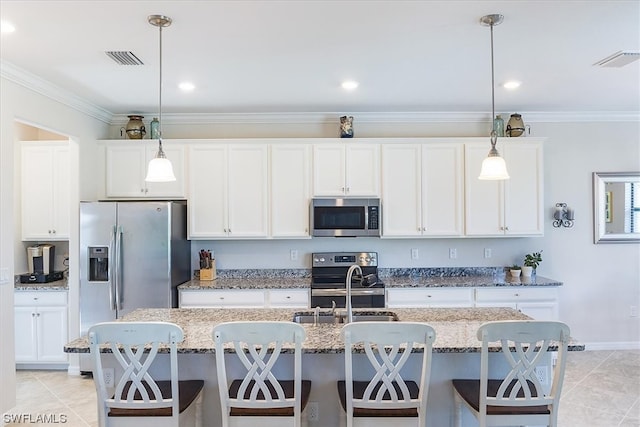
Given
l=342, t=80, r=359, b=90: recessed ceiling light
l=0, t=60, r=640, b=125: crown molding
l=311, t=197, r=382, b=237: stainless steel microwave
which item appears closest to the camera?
l=342, t=80, r=359, b=90: recessed ceiling light

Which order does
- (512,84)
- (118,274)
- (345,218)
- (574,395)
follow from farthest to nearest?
(345,218)
(118,274)
(512,84)
(574,395)

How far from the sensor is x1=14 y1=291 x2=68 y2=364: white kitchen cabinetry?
13.7 feet

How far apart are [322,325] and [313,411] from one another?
46cm

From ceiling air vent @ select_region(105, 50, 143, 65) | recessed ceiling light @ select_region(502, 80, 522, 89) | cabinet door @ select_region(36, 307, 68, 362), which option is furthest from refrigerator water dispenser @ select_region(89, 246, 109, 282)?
recessed ceiling light @ select_region(502, 80, 522, 89)

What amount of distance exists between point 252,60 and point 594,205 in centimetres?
405

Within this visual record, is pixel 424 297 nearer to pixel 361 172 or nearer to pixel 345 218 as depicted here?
pixel 345 218

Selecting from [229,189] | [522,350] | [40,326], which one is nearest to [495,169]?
[522,350]

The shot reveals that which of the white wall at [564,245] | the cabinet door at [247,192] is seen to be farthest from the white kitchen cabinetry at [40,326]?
the cabinet door at [247,192]

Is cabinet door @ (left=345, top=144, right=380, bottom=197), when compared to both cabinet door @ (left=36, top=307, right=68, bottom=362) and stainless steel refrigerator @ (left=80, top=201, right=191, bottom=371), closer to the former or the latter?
stainless steel refrigerator @ (left=80, top=201, right=191, bottom=371)

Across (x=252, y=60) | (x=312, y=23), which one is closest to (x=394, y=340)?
(x=312, y=23)

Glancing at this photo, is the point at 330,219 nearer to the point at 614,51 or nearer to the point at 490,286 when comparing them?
the point at 490,286

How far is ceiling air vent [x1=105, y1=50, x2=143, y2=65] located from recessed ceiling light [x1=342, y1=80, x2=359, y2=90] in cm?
161

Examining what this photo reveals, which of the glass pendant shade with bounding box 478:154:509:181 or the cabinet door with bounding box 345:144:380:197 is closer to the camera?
the glass pendant shade with bounding box 478:154:509:181

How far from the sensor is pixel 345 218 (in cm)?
441
